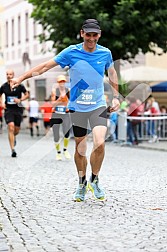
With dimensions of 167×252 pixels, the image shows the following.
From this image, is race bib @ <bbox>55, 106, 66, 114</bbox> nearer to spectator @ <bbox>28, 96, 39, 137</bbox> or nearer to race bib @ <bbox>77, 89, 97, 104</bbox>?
race bib @ <bbox>77, 89, 97, 104</bbox>

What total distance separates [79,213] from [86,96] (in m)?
1.34

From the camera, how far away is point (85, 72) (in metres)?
7.77

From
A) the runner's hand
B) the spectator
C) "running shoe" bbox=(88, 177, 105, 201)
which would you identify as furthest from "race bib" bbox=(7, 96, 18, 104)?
the spectator

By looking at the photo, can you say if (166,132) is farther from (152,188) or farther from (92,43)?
(92,43)

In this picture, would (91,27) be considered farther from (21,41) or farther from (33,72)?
(21,41)

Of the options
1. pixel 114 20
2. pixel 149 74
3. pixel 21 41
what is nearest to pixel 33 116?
pixel 149 74

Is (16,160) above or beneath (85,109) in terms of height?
beneath

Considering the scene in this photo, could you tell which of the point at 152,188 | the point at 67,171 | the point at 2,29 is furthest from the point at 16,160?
the point at 2,29

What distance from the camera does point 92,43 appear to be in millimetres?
7734

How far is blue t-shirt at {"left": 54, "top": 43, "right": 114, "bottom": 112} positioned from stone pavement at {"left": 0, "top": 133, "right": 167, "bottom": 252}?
44.4 inches

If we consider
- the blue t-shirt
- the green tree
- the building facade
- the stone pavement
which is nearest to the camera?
the stone pavement

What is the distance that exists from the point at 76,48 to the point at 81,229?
226 centimetres

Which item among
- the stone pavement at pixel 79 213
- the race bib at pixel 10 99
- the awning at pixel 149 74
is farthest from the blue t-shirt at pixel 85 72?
the awning at pixel 149 74

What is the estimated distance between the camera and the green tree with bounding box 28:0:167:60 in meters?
25.1
